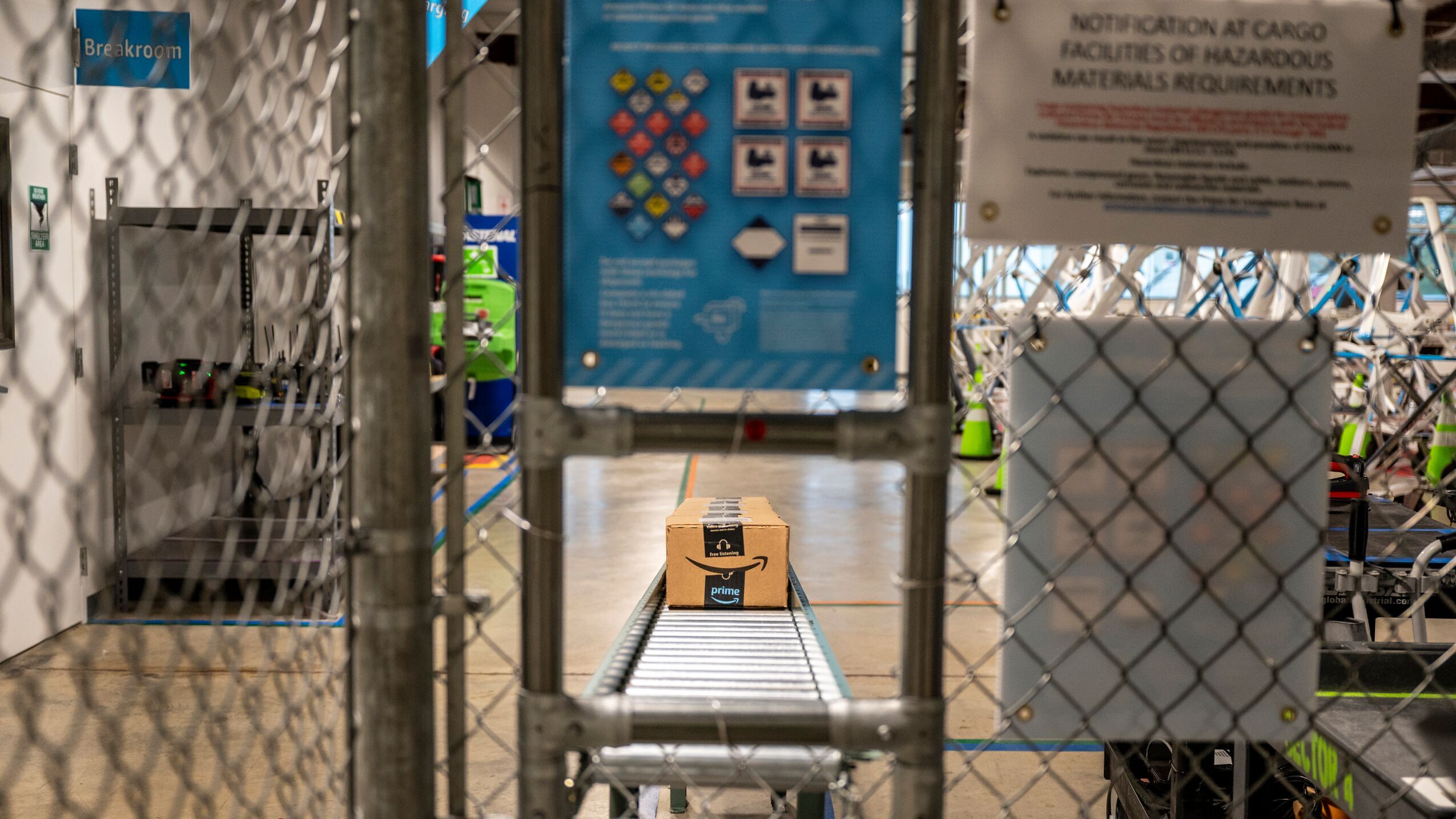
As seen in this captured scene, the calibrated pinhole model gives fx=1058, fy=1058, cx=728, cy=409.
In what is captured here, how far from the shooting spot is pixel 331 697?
145 inches

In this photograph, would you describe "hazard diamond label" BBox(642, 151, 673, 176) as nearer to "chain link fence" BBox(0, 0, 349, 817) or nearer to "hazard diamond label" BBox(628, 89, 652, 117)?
"hazard diamond label" BBox(628, 89, 652, 117)

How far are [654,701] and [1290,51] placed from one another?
956mm

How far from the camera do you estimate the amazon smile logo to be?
2914mm

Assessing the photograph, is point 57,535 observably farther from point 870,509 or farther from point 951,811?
point 870,509

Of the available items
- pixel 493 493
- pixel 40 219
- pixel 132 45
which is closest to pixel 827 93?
pixel 132 45

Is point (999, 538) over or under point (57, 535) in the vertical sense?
under

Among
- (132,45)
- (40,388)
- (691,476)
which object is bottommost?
→ (691,476)

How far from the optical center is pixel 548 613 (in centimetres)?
110

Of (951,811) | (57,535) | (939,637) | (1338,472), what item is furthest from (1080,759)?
(57,535)

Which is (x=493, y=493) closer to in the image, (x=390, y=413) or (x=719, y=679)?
(x=719, y=679)

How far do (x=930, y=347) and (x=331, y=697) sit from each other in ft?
10.6

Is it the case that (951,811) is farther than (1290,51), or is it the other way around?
(951,811)

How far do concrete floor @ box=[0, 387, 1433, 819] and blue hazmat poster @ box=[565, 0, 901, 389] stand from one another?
424 mm

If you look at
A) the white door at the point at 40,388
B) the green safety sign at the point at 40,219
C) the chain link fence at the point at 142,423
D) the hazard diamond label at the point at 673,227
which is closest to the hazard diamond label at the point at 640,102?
the hazard diamond label at the point at 673,227
